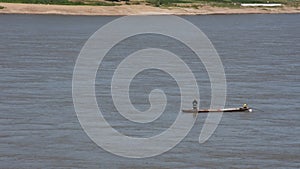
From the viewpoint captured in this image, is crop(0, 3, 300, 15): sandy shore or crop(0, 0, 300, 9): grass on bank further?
crop(0, 0, 300, 9): grass on bank

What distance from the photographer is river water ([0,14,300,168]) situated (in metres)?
23.3

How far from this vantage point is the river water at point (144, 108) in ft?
76.6

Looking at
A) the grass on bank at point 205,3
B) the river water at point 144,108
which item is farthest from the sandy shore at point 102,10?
the river water at point 144,108

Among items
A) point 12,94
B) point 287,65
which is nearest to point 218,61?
point 287,65

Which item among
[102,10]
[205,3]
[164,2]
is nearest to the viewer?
[102,10]

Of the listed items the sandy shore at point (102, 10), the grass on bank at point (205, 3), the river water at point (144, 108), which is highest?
the river water at point (144, 108)

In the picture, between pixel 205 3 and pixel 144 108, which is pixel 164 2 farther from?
pixel 144 108

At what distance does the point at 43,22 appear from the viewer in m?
70.9

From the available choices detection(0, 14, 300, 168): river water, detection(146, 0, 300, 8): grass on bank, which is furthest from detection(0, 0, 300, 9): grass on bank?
detection(0, 14, 300, 168): river water

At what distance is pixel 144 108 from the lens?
3036 centimetres

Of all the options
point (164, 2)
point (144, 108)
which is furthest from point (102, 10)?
point (144, 108)

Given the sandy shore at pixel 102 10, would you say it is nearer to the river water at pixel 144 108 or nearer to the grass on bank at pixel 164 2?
the grass on bank at pixel 164 2

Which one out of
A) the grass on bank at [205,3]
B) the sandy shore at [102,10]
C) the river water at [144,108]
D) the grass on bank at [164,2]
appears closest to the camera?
the river water at [144,108]

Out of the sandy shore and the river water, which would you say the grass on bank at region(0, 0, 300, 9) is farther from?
the river water
